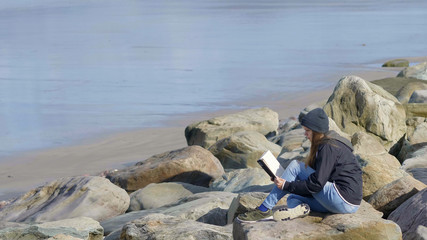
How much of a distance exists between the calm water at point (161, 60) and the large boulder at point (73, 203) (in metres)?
5.59

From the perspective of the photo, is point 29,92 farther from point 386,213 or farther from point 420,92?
point 386,213

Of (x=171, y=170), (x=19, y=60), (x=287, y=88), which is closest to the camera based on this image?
(x=171, y=170)

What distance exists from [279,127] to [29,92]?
8.56 metres

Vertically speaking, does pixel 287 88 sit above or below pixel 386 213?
below

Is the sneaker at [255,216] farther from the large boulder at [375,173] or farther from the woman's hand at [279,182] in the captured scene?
the large boulder at [375,173]

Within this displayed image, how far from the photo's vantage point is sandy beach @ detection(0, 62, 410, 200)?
581 inches

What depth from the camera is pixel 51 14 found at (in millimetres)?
57969

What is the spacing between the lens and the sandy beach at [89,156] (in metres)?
14.8

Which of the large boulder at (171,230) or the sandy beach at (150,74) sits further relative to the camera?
the sandy beach at (150,74)

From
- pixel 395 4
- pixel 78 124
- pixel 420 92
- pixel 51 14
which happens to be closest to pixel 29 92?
pixel 78 124

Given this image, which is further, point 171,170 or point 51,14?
point 51,14

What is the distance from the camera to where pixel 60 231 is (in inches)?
345

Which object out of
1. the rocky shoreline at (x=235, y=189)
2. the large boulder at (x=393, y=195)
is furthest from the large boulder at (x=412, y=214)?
the large boulder at (x=393, y=195)

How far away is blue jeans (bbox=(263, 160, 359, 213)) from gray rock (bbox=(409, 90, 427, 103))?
10154 mm
